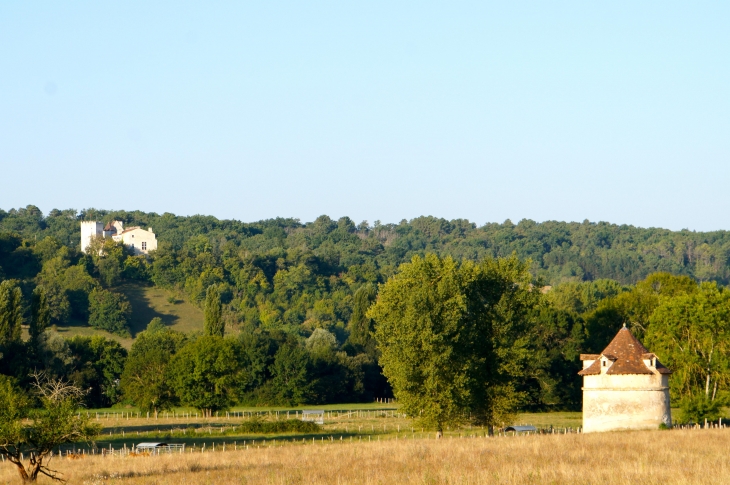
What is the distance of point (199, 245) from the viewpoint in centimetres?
19412

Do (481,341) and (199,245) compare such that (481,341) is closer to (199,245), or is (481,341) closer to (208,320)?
(208,320)

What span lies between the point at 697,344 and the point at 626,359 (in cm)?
1643

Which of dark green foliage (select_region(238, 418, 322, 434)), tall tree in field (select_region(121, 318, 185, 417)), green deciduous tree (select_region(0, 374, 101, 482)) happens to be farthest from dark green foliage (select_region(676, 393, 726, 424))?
tall tree in field (select_region(121, 318, 185, 417))

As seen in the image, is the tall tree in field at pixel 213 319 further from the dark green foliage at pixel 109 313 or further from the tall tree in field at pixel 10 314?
the dark green foliage at pixel 109 313

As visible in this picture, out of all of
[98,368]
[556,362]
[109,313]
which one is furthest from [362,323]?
[109,313]

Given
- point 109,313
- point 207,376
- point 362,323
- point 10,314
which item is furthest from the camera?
point 109,313

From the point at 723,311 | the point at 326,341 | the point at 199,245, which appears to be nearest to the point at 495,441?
the point at 723,311

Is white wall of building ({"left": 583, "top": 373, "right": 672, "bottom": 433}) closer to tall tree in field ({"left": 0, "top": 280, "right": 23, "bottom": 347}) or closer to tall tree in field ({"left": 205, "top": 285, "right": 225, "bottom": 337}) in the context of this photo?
tall tree in field ({"left": 205, "top": 285, "right": 225, "bottom": 337})

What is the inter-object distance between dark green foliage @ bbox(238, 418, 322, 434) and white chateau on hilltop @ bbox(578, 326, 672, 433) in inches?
660

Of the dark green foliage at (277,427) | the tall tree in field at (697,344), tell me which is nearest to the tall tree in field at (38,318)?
the dark green foliage at (277,427)

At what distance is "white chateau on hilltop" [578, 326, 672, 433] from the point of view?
2026 inches

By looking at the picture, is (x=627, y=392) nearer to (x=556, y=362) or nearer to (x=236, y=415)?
(x=556, y=362)

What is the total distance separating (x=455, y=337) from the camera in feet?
175

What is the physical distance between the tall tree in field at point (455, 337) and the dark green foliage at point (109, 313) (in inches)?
3882
